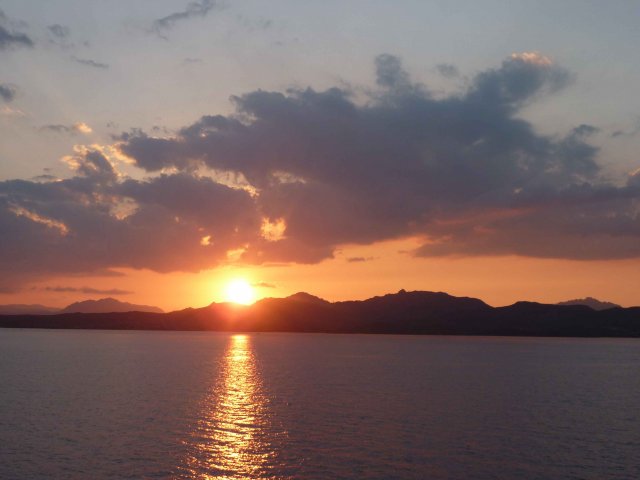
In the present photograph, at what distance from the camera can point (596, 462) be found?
48625 millimetres

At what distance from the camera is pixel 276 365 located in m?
154

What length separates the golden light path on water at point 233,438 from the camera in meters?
44.5

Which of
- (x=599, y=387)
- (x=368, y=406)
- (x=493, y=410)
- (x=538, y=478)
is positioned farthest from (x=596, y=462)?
(x=599, y=387)

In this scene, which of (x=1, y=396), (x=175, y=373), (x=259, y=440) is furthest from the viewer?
(x=175, y=373)

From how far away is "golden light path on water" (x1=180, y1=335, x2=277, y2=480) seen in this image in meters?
44.5

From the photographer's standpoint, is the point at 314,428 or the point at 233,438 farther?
the point at 314,428

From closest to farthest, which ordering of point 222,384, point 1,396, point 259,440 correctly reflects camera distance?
1. point 259,440
2. point 1,396
3. point 222,384

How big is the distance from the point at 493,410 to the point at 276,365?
8660 cm

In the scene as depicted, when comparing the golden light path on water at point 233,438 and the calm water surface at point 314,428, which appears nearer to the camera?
the golden light path on water at point 233,438

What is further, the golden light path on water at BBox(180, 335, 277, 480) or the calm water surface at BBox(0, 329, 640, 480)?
the calm water surface at BBox(0, 329, 640, 480)

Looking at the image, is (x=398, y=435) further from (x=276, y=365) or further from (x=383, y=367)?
(x=276, y=365)

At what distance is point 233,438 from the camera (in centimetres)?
5597

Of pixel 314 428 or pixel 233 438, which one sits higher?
pixel 314 428

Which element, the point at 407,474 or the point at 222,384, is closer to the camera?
the point at 407,474
